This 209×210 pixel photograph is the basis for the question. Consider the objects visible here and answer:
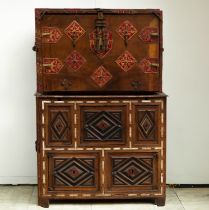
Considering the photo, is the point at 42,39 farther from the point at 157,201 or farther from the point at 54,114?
the point at 157,201

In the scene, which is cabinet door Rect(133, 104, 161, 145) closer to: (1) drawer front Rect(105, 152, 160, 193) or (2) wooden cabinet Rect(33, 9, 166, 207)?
(2) wooden cabinet Rect(33, 9, 166, 207)

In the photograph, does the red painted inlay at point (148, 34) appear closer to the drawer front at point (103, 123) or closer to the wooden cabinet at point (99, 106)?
the wooden cabinet at point (99, 106)

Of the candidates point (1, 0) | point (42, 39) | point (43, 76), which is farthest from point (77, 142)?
point (1, 0)

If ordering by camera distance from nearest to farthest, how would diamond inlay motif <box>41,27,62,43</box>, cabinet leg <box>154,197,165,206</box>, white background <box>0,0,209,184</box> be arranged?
1. diamond inlay motif <box>41,27,62,43</box>
2. cabinet leg <box>154,197,165,206</box>
3. white background <box>0,0,209,184</box>

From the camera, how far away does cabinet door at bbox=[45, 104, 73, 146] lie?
14.1ft

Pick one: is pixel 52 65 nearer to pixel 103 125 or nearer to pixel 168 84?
pixel 103 125

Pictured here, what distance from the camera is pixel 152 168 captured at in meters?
4.38

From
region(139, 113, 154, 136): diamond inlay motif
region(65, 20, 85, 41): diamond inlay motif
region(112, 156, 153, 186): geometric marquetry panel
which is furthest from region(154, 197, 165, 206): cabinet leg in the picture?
region(65, 20, 85, 41): diamond inlay motif

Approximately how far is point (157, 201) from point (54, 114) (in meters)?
1.19

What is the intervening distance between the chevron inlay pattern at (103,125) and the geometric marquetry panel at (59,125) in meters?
0.15

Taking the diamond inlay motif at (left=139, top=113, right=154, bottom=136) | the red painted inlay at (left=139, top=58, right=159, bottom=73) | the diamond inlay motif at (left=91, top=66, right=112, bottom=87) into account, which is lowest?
the diamond inlay motif at (left=139, top=113, right=154, bottom=136)

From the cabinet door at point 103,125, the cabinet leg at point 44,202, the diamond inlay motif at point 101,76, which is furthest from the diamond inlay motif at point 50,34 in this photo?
the cabinet leg at point 44,202

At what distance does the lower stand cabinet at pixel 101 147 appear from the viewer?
169 inches

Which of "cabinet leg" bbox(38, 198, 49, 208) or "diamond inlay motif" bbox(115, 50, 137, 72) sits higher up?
"diamond inlay motif" bbox(115, 50, 137, 72)
